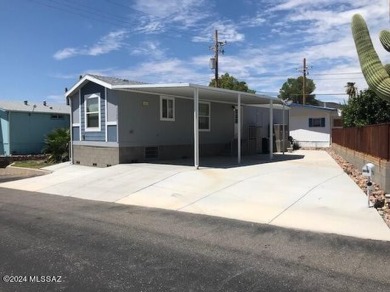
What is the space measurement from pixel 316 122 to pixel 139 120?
19368mm

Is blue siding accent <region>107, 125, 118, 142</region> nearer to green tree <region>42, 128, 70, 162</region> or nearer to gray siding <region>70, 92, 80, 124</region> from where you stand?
gray siding <region>70, 92, 80, 124</region>

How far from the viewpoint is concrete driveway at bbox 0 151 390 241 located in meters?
7.89

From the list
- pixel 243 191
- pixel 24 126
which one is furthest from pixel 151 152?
pixel 24 126

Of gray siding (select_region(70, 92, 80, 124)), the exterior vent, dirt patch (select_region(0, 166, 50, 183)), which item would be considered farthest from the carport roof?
dirt patch (select_region(0, 166, 50, 183))

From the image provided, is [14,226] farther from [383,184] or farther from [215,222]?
[383,184]

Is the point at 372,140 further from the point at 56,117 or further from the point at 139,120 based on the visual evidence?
the point at 56,117

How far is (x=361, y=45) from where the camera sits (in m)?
8.97

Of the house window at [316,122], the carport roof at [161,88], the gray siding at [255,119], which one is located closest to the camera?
the carport roof at [161,88]

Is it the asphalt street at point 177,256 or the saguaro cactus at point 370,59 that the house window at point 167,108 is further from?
the saguaro cactus at point 370,59

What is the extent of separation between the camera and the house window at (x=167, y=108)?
17062mm

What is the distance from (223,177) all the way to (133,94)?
18.0 feet

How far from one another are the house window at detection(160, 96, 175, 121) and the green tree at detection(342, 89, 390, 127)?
23.9 feet

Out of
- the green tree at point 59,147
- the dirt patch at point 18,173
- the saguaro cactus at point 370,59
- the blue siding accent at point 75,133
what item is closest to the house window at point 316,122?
the green tree at point 59,147

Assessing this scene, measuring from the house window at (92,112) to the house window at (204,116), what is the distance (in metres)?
4.81
